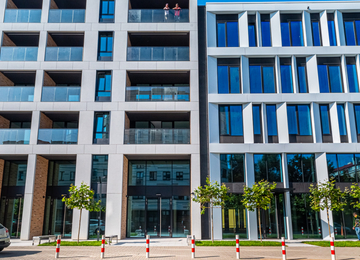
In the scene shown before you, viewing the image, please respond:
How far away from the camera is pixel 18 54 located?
24.6 m

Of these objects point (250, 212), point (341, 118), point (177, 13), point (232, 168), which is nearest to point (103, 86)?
point (177, 13)

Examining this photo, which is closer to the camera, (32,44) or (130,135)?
(130,135)

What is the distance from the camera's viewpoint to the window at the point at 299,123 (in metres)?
23.1

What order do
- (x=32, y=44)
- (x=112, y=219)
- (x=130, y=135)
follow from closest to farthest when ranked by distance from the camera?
(x=112, y=219) → (x=130, y=135) → (x=32, y=44)

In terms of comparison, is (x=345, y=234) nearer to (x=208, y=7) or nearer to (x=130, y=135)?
(x=130, y=135)

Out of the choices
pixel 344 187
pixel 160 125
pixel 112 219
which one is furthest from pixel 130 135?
pixel 344 187

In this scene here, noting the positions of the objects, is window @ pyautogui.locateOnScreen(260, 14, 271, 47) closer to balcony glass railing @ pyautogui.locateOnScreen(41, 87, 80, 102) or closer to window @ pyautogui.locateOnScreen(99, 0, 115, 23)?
window @ pyautogui.locateOnScreen(99, 0, 115, 23)

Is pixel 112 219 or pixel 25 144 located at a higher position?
pixel 25 144

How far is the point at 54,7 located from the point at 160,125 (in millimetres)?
13027

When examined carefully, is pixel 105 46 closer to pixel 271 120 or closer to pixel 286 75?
pixel 271 120

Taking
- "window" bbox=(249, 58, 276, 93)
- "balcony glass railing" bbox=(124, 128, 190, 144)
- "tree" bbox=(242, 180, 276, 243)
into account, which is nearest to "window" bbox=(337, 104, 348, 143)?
"window" bbox=(249, 58, 276, 93)

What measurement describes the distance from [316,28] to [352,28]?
2.76 meters

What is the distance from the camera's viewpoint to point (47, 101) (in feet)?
77.6

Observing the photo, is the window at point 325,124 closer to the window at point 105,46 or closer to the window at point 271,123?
the window at point 271,123
